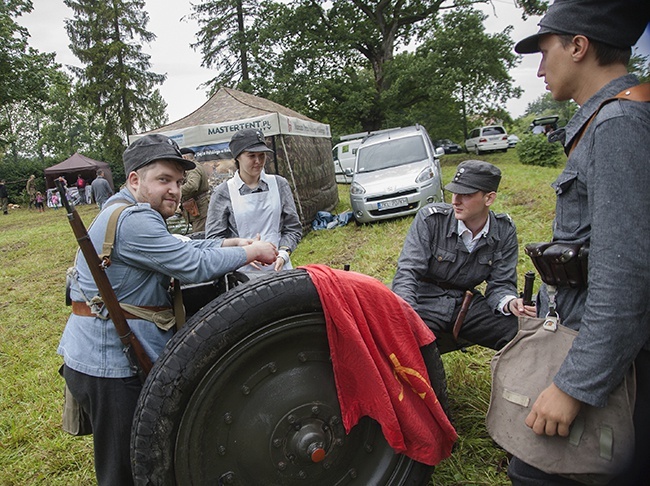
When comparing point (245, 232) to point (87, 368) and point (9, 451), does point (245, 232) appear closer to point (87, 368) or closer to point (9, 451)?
point (87, 368)

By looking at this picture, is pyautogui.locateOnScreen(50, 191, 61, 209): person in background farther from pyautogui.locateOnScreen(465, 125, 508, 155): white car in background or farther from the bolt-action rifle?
the bolt-action rifle

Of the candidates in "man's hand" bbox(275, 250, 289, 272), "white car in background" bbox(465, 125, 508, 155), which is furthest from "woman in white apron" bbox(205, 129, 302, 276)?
"white car in background" bbox(465, 125, 508, 155)

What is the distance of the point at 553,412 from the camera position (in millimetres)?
1200

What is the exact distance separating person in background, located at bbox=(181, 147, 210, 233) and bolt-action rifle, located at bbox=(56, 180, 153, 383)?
173 inches

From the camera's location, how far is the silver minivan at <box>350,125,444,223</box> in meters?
8.88

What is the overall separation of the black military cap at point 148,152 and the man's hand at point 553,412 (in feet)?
5.09

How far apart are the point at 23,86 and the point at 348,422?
89.1ft

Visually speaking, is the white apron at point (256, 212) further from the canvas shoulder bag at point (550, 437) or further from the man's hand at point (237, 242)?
the canvas shoulder bag at point (550, 437)

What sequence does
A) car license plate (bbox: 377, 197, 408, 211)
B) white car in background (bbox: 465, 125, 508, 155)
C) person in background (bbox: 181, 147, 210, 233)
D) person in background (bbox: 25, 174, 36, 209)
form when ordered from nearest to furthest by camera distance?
person in background (bbox: 181, 147, 210, 233) < car license plate (bbox: 377, 197, 408, 211) < person in background (bbox: 25, 174, 36, 209) < white car in background (bbox: 465, 125, 508, 155)

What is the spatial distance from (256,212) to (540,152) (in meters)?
16.3

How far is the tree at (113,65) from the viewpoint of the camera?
82.8 feet

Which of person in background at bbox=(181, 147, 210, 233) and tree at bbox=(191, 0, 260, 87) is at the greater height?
tree at bbox=(191, 0, 260, 87)

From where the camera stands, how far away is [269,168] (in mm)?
8945

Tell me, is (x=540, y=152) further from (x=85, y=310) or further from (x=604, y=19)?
(x=85, y=310)
